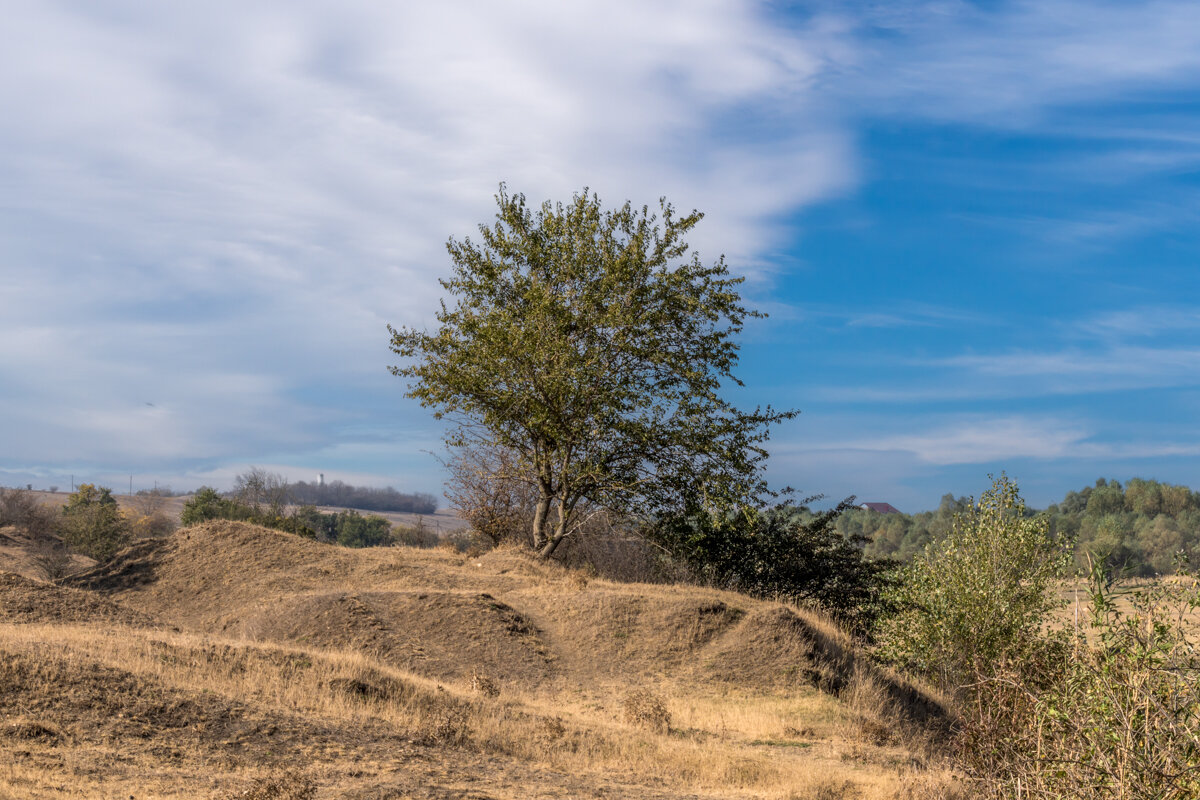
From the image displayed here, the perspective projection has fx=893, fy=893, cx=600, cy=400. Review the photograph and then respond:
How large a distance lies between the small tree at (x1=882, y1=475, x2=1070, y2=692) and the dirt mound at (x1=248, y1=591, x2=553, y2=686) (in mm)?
8282

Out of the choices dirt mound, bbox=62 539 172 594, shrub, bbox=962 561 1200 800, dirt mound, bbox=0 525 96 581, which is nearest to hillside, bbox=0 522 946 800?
dirt mound, bbox=62 539 172 594

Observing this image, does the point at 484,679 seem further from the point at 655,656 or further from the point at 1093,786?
the point at 1093,786

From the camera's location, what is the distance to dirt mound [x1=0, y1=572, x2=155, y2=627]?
59.0 feet

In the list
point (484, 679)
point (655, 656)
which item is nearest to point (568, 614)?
point (655, 656)

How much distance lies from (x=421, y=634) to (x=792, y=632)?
755 centimetres

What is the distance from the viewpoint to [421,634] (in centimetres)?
1808

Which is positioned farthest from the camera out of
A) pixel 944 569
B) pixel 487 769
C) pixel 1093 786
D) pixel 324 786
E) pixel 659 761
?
pixel 944 569

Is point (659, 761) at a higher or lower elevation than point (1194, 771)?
lower

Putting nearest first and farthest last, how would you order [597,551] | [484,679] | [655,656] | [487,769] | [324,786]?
[324,786] → [487,769] → [484,679] → [655,656] → [597,551]

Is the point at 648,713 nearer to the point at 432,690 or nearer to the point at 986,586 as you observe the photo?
the point at 432,690

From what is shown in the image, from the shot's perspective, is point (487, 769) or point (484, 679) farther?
point (484, 679)

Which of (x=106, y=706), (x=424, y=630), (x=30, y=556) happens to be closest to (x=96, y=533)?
(x=30, y=556)

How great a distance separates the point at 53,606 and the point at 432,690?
998 centimetres

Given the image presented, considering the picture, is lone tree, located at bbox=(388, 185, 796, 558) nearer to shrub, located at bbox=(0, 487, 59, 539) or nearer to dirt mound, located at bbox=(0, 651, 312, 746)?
dirt mound, located at bbox=(0, 651, 312, 746)
